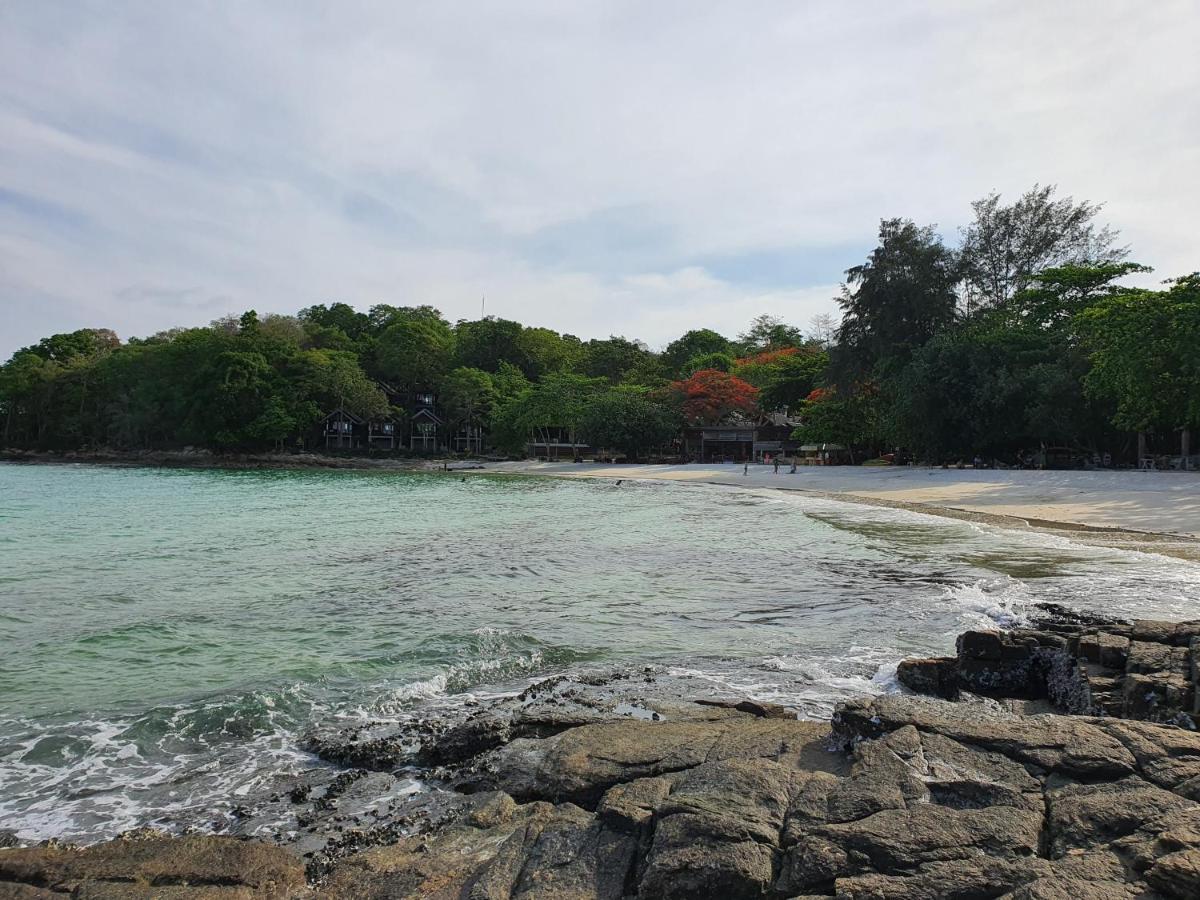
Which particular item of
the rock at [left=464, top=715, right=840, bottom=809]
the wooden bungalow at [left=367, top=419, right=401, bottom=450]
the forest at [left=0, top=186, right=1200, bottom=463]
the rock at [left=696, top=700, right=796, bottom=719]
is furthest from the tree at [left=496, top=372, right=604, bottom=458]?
the rock at [left=464, top=715, right=840, bottom=809]

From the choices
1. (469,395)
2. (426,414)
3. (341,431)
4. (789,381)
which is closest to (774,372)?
(789,381)

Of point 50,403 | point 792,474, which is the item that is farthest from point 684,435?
point 50,403

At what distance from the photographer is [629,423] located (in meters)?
52.1

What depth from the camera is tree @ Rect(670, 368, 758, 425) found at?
2016 inches

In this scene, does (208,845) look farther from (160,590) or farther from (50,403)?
(50,403)

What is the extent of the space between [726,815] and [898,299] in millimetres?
40092

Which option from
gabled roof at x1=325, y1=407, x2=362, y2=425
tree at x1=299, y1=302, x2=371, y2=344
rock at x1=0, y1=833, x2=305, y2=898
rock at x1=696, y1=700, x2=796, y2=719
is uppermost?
tree at x1=299, y1=302, x2=371, y2=344

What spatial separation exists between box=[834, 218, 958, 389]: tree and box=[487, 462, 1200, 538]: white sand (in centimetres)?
634

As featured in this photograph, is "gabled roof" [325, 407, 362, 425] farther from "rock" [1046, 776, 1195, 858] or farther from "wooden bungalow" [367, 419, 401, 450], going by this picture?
"rock" [1046, 776, 1195, 858]

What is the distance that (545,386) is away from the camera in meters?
55.7

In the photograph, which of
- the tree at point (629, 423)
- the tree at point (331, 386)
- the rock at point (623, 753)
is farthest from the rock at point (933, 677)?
the tree at point (331, 386)

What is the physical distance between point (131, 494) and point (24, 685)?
86.1ft

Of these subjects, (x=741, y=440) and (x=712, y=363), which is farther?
(x=712, y=363)

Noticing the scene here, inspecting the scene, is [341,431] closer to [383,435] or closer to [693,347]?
[383,435]
